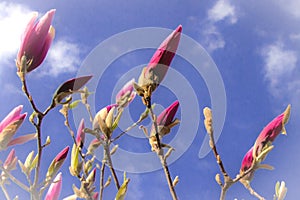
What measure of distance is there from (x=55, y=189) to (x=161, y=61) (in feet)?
1.21

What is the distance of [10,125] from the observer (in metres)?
0.87

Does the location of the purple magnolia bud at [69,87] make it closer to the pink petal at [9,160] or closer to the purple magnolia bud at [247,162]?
the pink petal at [9,160]

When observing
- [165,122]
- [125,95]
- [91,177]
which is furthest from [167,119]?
[91,177]

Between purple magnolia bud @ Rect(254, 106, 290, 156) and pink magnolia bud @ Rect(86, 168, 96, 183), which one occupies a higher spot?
purple magnolia bud @ Rect(254, 106, 290, 156)

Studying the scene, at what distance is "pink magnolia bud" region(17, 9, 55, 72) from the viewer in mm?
839

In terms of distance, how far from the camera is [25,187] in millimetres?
829

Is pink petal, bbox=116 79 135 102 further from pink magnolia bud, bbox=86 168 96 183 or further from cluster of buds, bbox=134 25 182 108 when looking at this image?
pink magnolia bud, bbox=86 168 96 183

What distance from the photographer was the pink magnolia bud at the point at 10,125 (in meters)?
0.87

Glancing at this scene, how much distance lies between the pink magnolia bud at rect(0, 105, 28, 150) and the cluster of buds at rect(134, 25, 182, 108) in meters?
0.26

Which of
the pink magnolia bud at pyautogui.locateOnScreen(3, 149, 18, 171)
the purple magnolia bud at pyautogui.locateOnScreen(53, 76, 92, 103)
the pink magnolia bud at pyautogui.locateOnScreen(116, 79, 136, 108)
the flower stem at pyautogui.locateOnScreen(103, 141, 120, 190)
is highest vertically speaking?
the pink magnolia bud at pyautogui.locateOnScreen(116, 79, 136, 108)

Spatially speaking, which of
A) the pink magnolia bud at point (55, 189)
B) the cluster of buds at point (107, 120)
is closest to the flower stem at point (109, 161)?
the cluster of buds at point (107, 120)

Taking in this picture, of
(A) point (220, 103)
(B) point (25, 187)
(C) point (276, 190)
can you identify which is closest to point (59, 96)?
(B) point (25, 187)

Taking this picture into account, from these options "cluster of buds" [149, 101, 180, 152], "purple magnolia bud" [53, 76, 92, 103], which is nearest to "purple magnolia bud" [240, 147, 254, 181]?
"cluster of buds" [149, 101, 180, 152]

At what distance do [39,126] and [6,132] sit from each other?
0.10 metres
